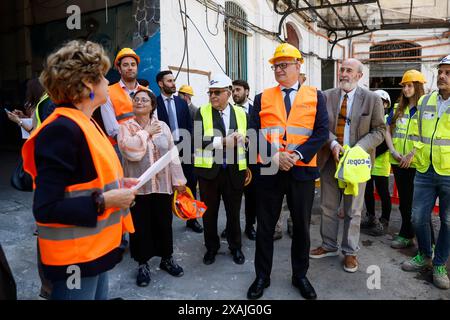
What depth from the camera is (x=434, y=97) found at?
11.2 ft

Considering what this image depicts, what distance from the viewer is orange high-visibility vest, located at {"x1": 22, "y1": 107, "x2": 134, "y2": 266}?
65.1 inches

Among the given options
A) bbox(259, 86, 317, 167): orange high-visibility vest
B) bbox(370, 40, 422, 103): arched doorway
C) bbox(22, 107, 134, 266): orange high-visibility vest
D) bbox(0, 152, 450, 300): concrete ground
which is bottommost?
bbox(0, 152, 450, 300): concrete ground

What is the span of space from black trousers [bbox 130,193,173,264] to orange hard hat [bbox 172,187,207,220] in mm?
78

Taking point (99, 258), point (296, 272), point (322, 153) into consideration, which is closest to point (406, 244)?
point (322, 153)

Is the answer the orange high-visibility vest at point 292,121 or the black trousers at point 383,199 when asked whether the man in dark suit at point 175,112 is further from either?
the black trousers at point 383,199

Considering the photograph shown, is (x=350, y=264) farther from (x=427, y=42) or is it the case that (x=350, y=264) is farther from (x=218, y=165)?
(x=427, y=42)

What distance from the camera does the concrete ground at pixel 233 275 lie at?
314cm

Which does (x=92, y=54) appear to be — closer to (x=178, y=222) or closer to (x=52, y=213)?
(x=52, y=213)

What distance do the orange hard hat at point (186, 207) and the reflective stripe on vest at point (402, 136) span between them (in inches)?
102

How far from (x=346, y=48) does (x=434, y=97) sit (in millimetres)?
14676

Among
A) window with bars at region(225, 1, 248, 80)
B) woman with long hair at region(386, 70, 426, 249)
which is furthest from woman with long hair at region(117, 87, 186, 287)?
window with bars at region(225, 1, 248, 80)

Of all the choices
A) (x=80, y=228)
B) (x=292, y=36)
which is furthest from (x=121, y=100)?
(x=292, y=36)

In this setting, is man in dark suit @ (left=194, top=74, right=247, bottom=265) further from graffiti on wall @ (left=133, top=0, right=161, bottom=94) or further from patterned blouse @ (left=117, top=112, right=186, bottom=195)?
graffiti on wall @ (left=133, top=0, right=161, bottom=94)

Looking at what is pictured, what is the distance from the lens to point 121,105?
3.61 metres
